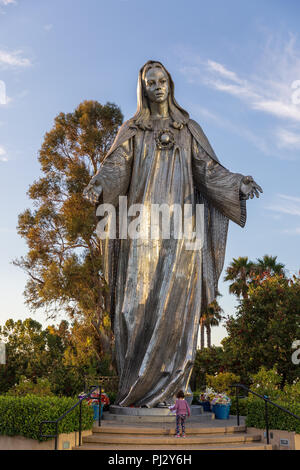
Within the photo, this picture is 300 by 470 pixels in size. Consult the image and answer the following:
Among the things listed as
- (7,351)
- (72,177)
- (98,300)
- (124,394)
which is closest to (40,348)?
(7,351)

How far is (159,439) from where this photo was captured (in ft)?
25.2

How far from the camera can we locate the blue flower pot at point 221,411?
405 inches

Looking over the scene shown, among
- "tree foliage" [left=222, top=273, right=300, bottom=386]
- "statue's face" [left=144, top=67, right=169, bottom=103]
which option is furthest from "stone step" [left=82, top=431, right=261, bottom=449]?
"tree foliage" [left=222, top=273, right=300, bottom=386]

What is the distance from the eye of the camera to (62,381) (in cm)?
1455

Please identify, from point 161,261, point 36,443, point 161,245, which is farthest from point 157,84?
point 36,443

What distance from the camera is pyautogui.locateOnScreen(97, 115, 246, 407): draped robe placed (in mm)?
9539

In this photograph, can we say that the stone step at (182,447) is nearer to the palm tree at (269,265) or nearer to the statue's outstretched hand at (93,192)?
the statue's outstretched hand at (93,192)

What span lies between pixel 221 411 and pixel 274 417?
159 centimetres

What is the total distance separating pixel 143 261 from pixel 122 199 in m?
1.42

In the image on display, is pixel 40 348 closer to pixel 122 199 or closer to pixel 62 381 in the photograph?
pixel 62 381

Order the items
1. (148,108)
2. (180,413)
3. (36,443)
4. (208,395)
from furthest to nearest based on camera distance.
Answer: (208,395), (148,108), (180,413), (36,443)

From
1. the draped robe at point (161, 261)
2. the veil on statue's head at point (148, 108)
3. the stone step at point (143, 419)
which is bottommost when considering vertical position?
the stone step at point (143, 419)

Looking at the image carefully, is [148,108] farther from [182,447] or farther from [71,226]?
[71,226]

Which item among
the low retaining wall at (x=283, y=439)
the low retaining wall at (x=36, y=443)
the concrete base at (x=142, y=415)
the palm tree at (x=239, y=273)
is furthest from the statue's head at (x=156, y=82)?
the palm tree at (x=239, y=273)
